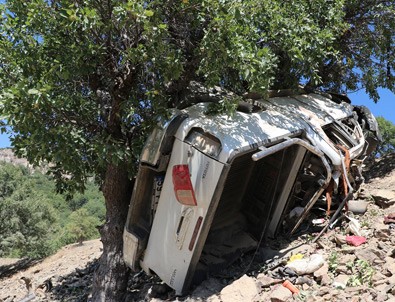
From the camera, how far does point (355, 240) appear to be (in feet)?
17.7

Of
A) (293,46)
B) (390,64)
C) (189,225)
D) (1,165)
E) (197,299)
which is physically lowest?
(1,165)

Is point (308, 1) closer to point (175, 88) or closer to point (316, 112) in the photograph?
point (316, 112)

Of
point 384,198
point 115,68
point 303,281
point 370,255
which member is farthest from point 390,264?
point 115,68

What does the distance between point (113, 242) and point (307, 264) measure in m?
2.90

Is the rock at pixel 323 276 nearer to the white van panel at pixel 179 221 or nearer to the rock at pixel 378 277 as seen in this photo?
the rock at pixel 378 277

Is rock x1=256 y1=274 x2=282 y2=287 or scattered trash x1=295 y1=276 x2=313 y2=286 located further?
rock x1=256 y1=274 x2=282 y2=287

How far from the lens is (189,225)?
4785mm

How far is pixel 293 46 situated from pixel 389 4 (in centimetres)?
497

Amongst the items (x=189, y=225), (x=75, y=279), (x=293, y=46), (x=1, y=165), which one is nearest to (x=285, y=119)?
(x=293, y=46)

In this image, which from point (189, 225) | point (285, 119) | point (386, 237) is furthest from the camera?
point (285, 119)

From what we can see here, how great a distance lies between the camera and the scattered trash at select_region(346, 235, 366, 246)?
534cm

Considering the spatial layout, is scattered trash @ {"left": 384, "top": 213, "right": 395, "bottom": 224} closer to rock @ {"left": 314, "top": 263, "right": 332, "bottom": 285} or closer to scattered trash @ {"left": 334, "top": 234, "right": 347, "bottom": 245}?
scattered trash @ {"left": 334, "top": 234, "right": 347, "bottom": 245}

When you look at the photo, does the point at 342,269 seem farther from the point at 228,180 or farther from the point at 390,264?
the point at 228,180

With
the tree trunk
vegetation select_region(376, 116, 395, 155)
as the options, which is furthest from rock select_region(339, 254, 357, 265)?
vegetation select_region(376, 116, 395, 155)
